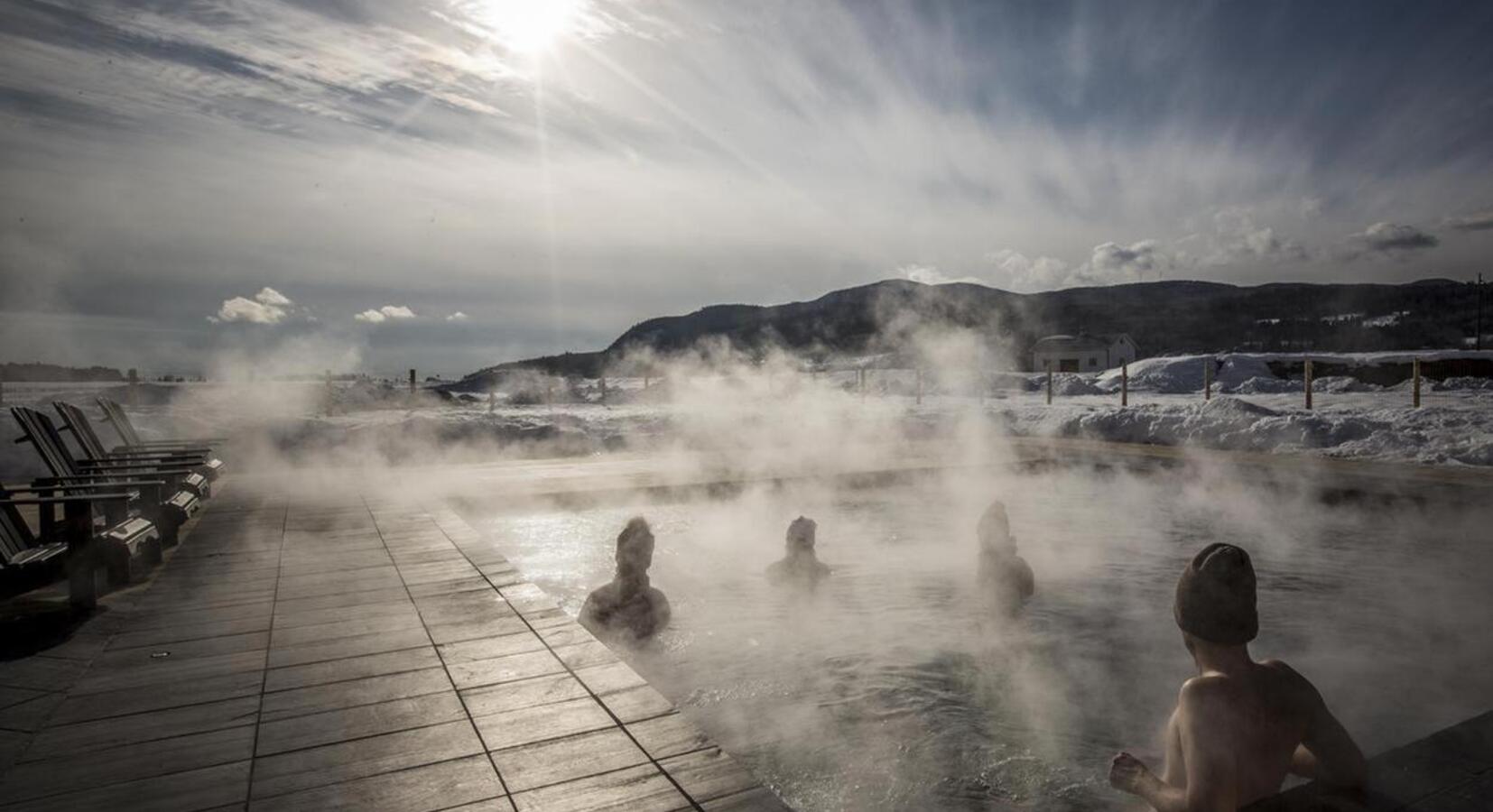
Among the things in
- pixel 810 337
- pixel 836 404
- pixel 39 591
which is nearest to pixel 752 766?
pixel 39 591

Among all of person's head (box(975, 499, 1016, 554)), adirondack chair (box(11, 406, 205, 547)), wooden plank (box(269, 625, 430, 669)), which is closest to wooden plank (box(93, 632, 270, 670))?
wooden plank (box(269, 625, 430, 669))

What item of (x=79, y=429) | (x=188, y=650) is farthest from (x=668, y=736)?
(x=79, y=429)

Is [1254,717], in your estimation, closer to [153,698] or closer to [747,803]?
[747,803]

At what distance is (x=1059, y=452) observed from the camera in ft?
36.0

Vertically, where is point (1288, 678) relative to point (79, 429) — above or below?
below

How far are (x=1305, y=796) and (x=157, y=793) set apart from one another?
2.72 metres

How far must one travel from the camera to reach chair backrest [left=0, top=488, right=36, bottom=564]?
3.44 m

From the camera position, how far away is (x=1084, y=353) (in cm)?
5628

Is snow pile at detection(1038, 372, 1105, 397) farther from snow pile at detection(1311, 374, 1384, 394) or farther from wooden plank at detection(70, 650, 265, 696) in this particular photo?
wooden plank at detection(70, 650, 265, 696)

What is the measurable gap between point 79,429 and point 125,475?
116 cm

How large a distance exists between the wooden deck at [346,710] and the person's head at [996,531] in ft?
9.81

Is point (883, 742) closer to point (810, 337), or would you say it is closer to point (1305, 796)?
point (1305, 796)

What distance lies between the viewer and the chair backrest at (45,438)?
4.68 meters

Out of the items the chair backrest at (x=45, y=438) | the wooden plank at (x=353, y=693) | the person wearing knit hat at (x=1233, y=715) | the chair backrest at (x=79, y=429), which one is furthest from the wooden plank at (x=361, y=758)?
the chair backrest at (x=79, y=429)
